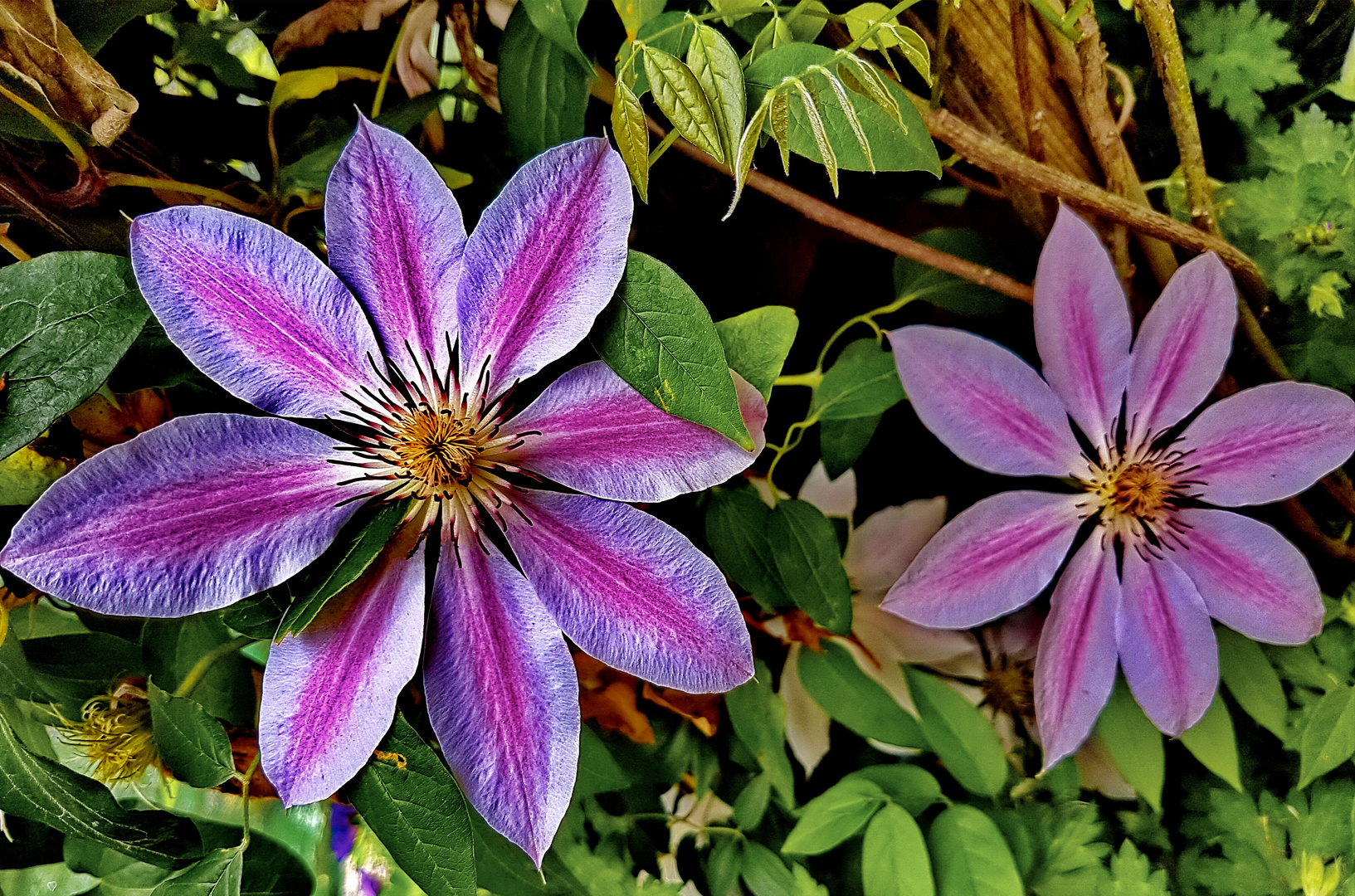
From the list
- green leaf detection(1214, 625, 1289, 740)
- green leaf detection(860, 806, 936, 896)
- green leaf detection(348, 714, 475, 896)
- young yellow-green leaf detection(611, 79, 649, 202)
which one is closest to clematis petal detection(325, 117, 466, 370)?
young yellow-green leaf detection(611, 79, 649, 202)

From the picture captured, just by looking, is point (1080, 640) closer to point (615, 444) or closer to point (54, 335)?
point (615, 444)

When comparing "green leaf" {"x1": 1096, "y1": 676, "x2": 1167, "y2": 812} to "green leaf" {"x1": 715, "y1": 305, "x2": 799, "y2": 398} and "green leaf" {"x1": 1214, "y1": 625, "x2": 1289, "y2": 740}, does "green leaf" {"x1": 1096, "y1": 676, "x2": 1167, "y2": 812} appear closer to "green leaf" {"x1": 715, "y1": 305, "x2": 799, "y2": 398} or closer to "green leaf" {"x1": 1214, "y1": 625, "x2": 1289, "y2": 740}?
"green leaf" {"x1": 1214, "y1": 625, "x2": 1289, "y2": 740}

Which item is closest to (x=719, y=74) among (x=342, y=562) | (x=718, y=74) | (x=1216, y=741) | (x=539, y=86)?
(x=718, y=74)

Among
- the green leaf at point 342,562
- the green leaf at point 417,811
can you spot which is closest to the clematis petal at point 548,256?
the green leaf at point 342,562

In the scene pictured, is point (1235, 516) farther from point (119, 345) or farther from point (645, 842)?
point (119, 345)

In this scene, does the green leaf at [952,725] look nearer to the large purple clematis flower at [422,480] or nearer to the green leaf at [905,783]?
the green leaf at [905,783]

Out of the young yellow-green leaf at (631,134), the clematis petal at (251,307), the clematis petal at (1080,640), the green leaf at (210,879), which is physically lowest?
the green leaf at (210,879)
